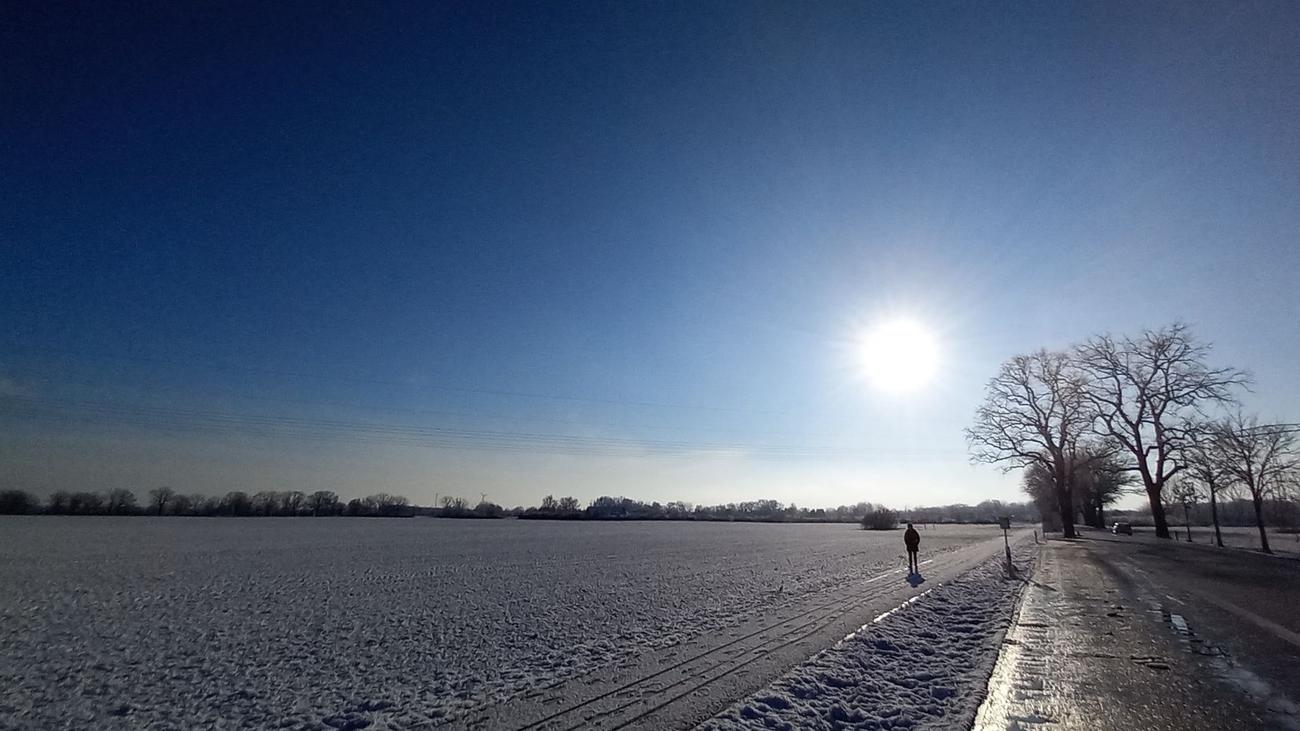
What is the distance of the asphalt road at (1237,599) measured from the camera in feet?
28.0

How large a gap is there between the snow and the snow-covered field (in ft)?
9.94

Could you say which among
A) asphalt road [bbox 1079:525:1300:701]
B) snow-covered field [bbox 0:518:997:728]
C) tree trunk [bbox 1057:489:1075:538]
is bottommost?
snow-covered field [bbox 0:518:997:728]

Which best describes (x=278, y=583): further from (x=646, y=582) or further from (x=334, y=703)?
(x=334, y=703)

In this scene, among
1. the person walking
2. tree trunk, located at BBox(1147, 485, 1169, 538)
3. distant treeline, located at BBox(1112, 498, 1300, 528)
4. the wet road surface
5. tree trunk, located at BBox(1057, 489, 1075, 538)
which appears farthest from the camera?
distant treeline, located at BBox(1112, 498, 1300, 528)

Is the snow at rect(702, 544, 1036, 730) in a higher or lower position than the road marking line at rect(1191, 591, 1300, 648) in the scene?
lower

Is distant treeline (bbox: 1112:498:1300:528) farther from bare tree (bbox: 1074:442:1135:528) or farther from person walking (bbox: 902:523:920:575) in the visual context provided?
person walking (bbox: 902:523:920:575)

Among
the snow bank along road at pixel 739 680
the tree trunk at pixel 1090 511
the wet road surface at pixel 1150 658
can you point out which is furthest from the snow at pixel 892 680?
the tree trunk at pixel 1090 511

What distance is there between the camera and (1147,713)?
6.39 metres

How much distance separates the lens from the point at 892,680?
8094 mm

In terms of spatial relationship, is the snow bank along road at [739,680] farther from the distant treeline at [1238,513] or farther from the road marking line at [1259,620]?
the distant treeline at [1238,513]

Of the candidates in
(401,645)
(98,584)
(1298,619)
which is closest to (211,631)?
(401,645)

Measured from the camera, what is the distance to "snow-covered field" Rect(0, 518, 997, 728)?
25.5 feet

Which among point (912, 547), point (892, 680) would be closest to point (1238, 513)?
point (912, 547)

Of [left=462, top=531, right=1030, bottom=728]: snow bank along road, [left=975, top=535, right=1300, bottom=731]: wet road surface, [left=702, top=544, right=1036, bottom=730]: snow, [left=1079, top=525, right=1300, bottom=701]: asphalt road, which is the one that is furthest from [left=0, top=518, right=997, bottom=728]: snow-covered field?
[left=1079, top=525, right=1300, bottom=701]: asphalt road
